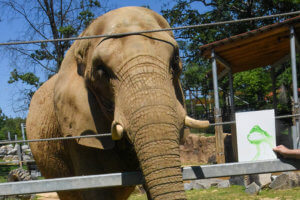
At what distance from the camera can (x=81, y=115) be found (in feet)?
8.91

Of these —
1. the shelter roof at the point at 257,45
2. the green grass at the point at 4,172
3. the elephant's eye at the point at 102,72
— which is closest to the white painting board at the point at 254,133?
the elephant's eye at the point at 102,72

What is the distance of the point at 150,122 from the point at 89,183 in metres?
0.49

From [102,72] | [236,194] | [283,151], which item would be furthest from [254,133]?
[236,194]

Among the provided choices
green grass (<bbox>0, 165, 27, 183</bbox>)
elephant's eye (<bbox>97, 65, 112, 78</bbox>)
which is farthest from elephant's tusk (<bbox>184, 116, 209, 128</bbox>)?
green grass (<bbox>0, 165, 27, 183</bbox>)

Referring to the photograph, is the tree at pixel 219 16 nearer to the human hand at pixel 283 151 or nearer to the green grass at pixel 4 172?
the green grass at pixel 4 172

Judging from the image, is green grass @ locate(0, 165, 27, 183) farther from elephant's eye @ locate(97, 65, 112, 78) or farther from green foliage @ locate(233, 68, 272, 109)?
green foliage @ locate(233, 68, 272, 109)

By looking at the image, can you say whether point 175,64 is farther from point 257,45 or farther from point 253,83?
point 253,83

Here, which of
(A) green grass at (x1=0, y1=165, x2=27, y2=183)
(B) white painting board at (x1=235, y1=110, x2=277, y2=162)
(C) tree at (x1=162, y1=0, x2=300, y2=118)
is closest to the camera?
(B) white painting board at (x1=235, y1=110, x2=277, y2=162)

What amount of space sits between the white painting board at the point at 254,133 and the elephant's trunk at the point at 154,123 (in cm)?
43

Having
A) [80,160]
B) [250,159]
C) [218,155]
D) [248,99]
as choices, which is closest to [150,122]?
[250,159]

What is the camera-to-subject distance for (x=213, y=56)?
29.7 feet

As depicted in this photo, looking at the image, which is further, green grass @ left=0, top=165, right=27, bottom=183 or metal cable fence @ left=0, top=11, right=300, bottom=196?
green grass @ left=0, top=165, right=27, bottom=183

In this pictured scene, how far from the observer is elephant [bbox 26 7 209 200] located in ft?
6.48

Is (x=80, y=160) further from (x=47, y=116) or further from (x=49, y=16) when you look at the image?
(x=49, y=16)
